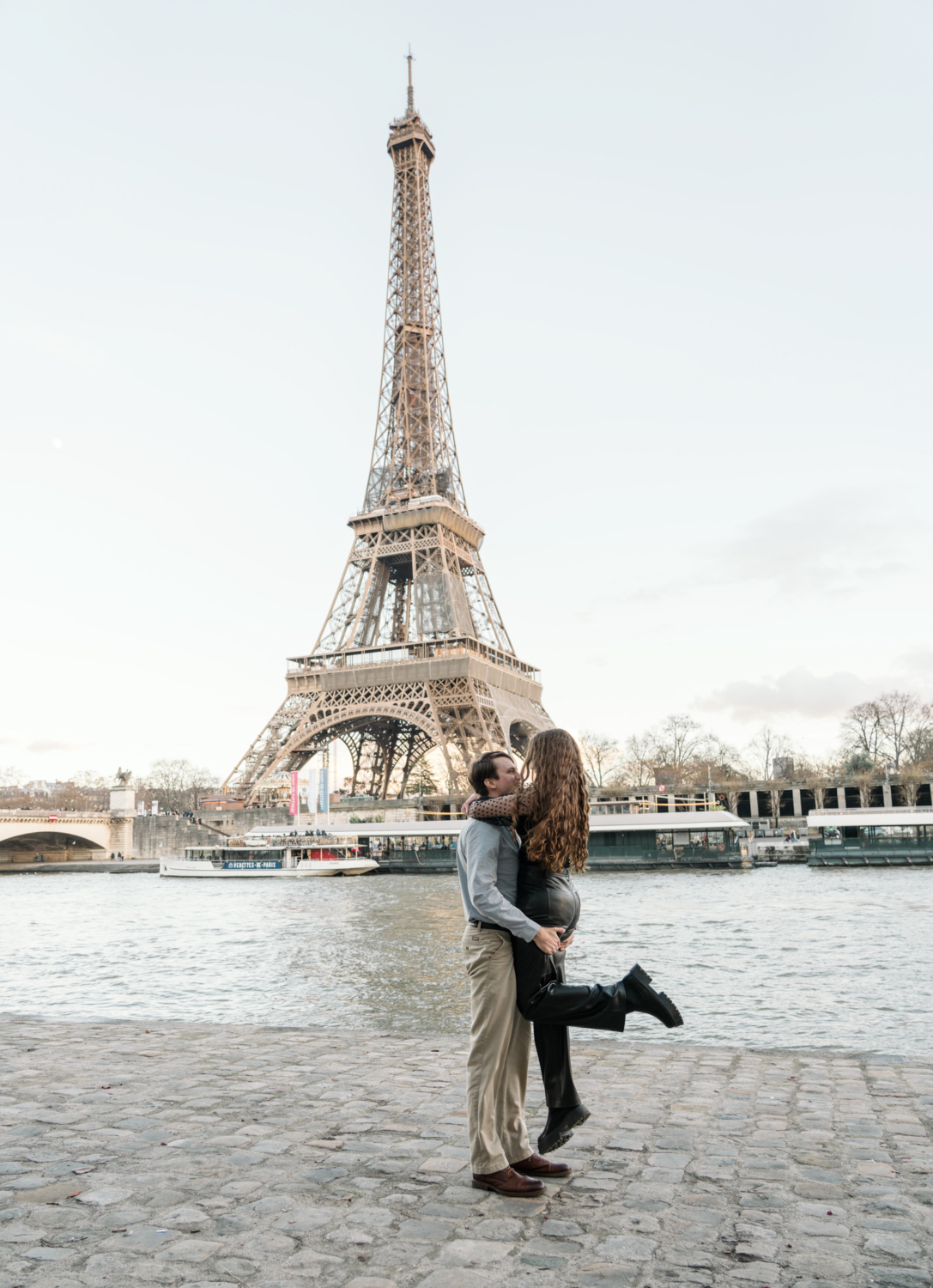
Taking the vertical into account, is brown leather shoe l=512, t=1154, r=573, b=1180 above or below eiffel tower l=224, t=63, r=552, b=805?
below

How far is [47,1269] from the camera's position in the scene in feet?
12.1

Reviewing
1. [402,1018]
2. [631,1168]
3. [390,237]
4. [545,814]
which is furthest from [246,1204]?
[390,237]

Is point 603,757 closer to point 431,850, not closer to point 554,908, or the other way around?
point 431,850

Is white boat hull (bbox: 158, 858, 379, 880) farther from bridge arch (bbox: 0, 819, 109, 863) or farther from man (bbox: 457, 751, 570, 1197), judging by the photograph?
man (bbox: 457, 751, 570, 1197)

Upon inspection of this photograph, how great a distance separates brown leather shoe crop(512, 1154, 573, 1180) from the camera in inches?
186

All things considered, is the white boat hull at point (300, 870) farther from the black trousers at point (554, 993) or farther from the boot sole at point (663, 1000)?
the boot sole at point (663, 1000)

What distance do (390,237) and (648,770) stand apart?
54160 millimetres

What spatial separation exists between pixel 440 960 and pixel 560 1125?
466 inches

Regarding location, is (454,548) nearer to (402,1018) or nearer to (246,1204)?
(402,1018)

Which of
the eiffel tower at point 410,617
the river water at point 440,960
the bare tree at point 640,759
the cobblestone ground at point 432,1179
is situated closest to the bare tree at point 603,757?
the bare tree at point 640,759

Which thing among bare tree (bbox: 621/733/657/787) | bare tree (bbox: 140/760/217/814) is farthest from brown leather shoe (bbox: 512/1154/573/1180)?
bare tree (bbox: 140/760/217/814)

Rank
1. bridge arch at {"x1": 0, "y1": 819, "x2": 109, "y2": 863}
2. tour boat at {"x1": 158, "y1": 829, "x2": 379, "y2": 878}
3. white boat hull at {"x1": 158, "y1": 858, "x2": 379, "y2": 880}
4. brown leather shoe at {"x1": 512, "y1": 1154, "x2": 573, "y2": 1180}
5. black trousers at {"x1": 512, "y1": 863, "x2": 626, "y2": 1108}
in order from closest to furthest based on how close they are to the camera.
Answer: black trousers at {"x1": 512, "y1": 863, "x2": 626, "y2": 1108} → brown leather shoe at {"x1": 512, "y1": 1154, "x2": 573, "y2": 1180} → white boat hull at {"x1": 158, "y1": 858, "x2": 379, "y2": 880} → tour boat at {"x1": 158, "y1": 829, "x2": 379, "y2": 878} → bridge arch at {"x1": 0, "y1": 819, "x2": 109, "y2": 863}

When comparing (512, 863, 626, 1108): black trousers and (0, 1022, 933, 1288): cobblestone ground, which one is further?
(512, 863, 626, 1108): black trousers

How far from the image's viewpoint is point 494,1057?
461 centimetres
